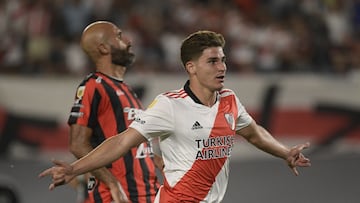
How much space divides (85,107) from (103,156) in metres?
1.06

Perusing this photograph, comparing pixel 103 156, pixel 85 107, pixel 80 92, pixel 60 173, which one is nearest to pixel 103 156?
pixel 103 156

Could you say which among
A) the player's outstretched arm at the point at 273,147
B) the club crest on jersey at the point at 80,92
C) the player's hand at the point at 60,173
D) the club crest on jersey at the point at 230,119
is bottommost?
the player's hand at the point at 60,173

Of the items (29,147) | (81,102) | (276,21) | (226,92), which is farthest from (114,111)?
(276,21)

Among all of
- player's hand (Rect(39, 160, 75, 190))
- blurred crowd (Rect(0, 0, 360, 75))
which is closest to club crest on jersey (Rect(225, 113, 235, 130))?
player's hand (Rect(39, 160, 75, 190))

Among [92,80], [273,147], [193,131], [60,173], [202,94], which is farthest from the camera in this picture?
[92,80]

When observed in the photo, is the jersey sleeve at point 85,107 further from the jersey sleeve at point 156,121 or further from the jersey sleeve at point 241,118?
the jersey sleeve at point 241,118

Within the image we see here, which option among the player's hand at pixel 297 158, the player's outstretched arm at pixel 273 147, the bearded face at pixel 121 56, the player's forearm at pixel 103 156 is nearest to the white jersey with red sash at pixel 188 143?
the player's forearm at pixel 103 156

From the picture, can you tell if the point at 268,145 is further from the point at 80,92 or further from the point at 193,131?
the point at 80,92

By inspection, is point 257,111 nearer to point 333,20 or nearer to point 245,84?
point 245,84

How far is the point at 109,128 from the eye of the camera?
614cm

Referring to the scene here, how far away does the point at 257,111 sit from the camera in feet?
39.7

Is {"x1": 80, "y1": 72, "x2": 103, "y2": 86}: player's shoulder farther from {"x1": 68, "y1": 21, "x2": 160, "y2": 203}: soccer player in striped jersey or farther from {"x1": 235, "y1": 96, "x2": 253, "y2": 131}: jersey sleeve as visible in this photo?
{"x1": 235, "y1": 96, "x2": 253, "y2": 131}: jersey sleeve

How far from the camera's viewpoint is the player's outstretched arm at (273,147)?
5.74 m

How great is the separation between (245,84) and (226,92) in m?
6.48
